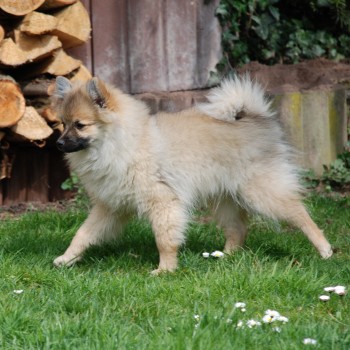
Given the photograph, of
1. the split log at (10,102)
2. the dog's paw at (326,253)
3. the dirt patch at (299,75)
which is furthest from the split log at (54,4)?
the dog's paw at (326,253)

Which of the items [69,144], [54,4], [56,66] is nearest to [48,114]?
[56,66]

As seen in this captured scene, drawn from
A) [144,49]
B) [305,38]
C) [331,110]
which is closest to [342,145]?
[331,110]

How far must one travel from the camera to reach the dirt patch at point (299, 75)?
303 inches

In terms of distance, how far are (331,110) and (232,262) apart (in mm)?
3215

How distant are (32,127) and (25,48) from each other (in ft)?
2.10

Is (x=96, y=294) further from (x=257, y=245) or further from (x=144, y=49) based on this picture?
(x=144, y=49)

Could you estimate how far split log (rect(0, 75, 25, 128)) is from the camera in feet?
19.7

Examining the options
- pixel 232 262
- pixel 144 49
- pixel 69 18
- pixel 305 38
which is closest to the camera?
pixel 232 262

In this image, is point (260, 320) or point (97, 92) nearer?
point (260, 320)

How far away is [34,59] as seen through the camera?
617 cm

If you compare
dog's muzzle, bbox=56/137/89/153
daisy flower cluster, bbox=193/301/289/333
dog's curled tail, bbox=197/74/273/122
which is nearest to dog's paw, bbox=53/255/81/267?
dog's muzzle, bbox=56/137/89/153

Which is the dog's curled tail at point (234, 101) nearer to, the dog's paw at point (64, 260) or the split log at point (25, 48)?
the dog's paw at point (64, 260)

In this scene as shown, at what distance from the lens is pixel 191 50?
732cm

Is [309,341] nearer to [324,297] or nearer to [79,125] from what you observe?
[324,297]
